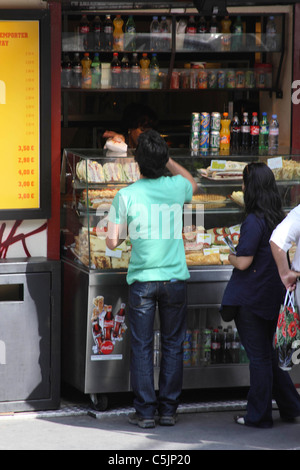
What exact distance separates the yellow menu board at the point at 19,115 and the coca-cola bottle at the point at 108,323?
0.89m

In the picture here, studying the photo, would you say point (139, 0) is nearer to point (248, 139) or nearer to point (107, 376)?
point (248, 139)

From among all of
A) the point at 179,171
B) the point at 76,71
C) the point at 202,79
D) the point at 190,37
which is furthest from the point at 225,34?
the point at 179,171

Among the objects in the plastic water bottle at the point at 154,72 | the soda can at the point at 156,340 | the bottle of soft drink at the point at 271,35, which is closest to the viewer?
the soda can at the point at 156,340

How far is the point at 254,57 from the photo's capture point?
7.32 meters

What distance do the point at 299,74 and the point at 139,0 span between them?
144 cm

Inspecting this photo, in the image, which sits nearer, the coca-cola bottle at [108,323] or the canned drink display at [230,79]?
the coca-cola bottle at [108,323]

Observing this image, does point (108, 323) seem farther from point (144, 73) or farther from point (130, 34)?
point (130, 34)

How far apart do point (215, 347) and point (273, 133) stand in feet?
5.74

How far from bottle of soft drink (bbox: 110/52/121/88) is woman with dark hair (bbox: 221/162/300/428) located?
2.06 metres

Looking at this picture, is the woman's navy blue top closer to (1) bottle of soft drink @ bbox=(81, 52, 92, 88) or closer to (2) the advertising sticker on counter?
(2) the advertising sticker on counter

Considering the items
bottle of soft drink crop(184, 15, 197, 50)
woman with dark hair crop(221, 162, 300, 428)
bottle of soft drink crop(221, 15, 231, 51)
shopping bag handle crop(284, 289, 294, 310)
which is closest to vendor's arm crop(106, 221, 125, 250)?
woman with dark hair crop(221, 162, 300, 428)

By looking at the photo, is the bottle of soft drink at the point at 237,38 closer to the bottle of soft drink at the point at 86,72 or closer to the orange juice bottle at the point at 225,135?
the orange juice bottle at the point at 225,135

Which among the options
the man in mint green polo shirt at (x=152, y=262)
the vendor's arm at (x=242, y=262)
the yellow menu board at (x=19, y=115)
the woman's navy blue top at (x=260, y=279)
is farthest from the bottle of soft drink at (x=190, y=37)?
the vendor's arm at (x=242, y=262)

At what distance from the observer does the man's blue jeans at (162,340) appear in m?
5.30
